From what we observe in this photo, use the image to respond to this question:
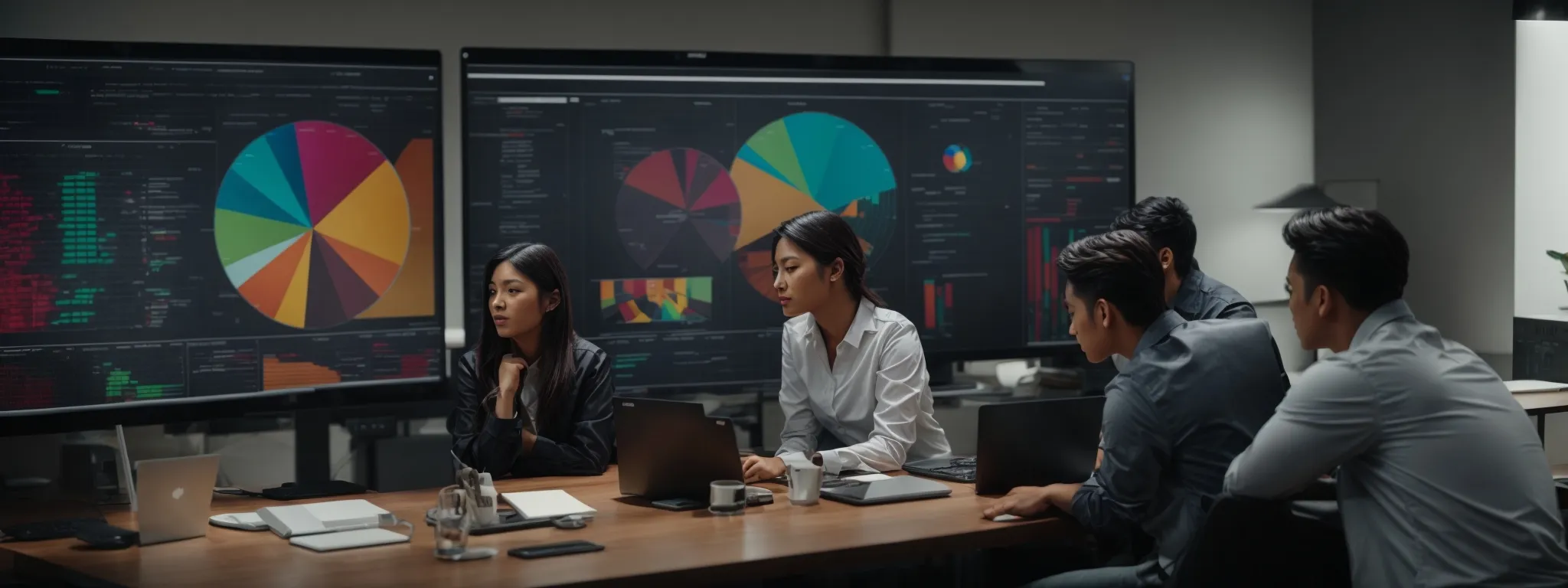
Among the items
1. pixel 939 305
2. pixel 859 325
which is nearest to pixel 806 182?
pixel 939 305

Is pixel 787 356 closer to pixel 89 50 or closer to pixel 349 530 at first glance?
pixel 349 530

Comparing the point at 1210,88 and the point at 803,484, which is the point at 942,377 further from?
Answer: the point at 1210,88

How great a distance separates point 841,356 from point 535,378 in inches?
33.0

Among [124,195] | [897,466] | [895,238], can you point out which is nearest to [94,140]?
[124,195]

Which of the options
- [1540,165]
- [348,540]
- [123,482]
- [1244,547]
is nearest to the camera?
[1244,547]

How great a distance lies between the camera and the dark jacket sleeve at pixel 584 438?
3592 millimetres

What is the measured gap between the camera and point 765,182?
489cm

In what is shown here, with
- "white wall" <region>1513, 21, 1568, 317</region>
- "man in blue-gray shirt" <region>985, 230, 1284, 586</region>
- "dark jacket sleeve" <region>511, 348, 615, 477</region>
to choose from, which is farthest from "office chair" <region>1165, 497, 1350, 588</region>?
"white wall" <region>1513, 21, 1568, 317</region>

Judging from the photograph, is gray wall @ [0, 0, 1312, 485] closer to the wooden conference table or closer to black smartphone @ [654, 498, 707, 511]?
the wooden conference table

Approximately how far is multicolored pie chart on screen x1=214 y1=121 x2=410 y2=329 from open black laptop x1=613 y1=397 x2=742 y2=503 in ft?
3.64

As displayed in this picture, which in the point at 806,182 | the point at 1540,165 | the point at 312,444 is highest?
the point at 1540,165

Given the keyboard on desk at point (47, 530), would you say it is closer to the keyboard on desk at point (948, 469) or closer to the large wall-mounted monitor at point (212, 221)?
the large wall-mounted monitor at point (212, 221)

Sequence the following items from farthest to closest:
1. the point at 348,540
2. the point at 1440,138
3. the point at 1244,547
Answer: the point at 1440,138 → the point at 348,540 → the point at 1244,547

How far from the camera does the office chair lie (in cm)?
233
